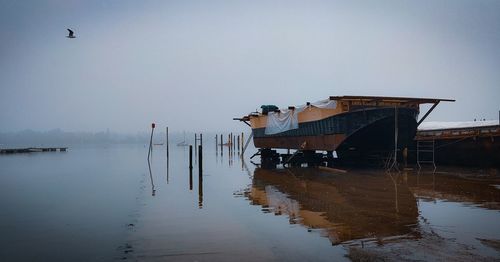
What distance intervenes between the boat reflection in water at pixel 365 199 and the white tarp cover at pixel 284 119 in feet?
25.1

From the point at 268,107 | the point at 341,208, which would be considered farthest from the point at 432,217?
the point at 268,107

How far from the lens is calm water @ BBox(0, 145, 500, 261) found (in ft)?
25.5

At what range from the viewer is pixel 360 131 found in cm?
2283

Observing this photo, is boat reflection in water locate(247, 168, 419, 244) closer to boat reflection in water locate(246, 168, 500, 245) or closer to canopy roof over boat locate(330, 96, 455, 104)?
boat reflection in water locate(246, 168, 500, 245)

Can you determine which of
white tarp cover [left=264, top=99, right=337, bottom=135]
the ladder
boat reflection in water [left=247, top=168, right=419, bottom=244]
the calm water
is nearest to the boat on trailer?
white tarp cover [left=264, top=99, right=337, bottom=135]

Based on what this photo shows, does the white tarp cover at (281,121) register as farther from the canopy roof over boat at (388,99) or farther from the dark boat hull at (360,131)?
the canopy roof over boat at (388,99)

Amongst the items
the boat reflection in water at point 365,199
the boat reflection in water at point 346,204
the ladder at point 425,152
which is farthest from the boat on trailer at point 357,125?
the boat reflection in water at point 346,204

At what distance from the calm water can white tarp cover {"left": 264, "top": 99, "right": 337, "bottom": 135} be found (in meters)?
9.72

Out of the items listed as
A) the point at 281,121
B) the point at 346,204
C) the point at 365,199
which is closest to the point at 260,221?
Result: the point at 346,204

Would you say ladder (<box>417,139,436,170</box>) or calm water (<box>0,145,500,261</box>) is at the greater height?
ladder (<box>417,139,436,170</box>)

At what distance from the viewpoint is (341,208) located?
39.0 feet

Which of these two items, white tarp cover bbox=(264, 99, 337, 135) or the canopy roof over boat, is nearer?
the canopy roof over boat

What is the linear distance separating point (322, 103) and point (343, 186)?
901 cm

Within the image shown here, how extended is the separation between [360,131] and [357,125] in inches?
20.5
